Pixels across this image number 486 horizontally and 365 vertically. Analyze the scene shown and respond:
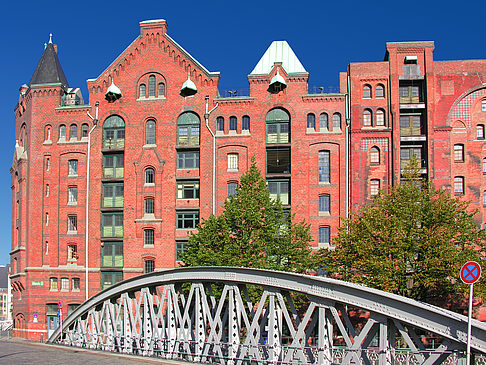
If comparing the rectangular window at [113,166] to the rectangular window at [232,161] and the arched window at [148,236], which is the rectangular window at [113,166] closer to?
the arched window at [148,236]

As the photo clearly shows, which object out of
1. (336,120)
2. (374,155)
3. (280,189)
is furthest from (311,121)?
(280,189)

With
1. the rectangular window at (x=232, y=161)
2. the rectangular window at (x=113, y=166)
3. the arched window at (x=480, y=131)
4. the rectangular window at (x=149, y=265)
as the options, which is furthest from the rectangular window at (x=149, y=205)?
the arched window at (x=480, y=131)

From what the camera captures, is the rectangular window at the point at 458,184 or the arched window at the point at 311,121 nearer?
the rectangular window at the point at 458,184

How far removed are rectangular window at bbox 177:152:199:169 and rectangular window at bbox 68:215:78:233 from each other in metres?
9.14

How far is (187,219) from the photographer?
149 ft

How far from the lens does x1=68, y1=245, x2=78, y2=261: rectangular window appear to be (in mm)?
47056

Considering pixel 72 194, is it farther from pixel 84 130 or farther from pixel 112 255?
pixel 112 255

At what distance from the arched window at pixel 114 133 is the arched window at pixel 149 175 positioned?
289 cm

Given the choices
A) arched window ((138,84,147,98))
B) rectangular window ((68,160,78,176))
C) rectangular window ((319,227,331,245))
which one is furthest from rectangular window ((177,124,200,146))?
rectangular window ((319,227,331,245))

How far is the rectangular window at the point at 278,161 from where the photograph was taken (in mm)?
44906

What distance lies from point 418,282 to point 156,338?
1545 centimetres

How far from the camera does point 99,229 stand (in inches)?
1831

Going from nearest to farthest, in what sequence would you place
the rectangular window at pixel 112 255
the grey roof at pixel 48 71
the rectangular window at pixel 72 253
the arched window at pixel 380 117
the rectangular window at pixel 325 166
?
the rectangular window at pixel 325 166, the arched window at pixel 380 117, the rectangular window at pixel 112 255, the rectangular window at pixel 72 253, the grey roof at pixel 48 71

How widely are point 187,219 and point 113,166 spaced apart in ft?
23.7
